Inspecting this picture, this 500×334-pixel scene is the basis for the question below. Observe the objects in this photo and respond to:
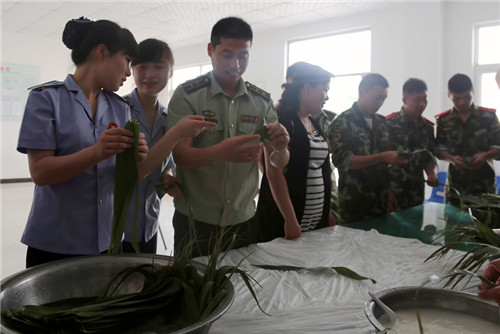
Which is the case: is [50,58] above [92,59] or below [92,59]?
above

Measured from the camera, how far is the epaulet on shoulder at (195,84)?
1587 millimetres

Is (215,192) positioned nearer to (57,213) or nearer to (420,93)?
(57,213)

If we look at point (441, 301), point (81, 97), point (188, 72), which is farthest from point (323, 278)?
point (188, 72)

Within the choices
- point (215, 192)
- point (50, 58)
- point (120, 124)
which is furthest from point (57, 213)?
point (50, 58)

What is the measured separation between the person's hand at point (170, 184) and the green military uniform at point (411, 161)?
5.77 feet

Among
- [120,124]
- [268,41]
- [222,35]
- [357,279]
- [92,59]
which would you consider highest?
[268,41]

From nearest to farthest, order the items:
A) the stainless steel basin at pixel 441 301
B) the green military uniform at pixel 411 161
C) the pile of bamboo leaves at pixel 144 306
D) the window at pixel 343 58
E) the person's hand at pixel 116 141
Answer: the pile of bamboo leaves at pixel 144 306, the stainless steel basin at pixel 441 301, the person's hand at pixel 116 141, the green military uniform at pixel 411 161, the window at pixel 343 58

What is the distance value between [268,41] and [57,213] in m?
7.38

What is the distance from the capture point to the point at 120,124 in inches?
53.8

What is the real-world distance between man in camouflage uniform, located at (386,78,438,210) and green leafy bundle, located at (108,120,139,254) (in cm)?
216

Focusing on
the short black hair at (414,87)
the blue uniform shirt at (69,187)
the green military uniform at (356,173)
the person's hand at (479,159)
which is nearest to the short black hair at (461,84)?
the short black hair at (414,87)

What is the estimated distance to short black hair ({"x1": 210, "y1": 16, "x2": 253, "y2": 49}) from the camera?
4.94 ft

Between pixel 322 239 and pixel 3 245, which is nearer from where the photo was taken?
pixel 322 239

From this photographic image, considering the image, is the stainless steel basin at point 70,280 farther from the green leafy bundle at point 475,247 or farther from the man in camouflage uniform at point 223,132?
the green leafy bundle at point 475,247
